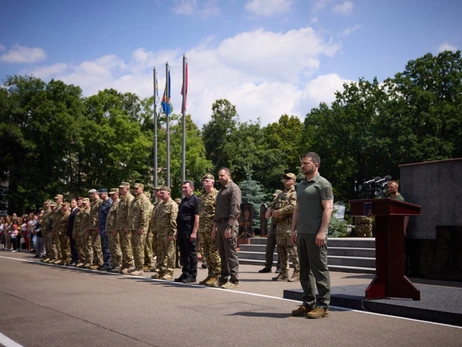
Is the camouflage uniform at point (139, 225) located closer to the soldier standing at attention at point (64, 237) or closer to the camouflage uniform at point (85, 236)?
the camouflage uniform at point (85, 236)

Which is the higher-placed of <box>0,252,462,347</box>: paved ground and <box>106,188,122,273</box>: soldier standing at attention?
<box>106,188,122,273</box>: soldier standing at attention

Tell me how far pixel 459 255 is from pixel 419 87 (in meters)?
41.4

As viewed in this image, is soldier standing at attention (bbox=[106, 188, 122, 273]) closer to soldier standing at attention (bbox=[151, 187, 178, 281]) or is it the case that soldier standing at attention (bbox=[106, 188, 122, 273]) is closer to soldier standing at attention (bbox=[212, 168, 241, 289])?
soldier standing at attention (bbox=[151, 187, 178, 281])

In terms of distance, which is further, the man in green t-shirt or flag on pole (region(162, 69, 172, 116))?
flag on pole (region(162, 69, 172, 116))

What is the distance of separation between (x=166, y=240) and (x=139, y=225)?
1735 mm

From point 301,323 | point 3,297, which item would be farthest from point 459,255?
point 3,297

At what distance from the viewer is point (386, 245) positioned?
8.19m

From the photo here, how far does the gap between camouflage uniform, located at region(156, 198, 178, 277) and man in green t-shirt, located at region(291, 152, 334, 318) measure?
594 cm

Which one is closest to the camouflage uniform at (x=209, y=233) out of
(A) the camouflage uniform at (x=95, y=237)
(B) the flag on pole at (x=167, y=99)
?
(A) the camouflage uniform at (x=95, y=237)

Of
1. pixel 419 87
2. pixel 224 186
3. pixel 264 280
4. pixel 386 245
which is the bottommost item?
pixel 264 280

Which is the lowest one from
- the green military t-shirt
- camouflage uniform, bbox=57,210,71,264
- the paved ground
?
the paved ground

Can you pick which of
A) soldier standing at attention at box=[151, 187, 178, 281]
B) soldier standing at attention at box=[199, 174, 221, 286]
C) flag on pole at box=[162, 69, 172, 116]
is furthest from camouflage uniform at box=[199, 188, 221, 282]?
flag on pole at box=[162, 69, 172, 116]

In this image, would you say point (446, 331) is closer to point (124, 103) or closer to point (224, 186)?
point (224, 186)

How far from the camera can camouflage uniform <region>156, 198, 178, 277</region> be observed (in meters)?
13.1
